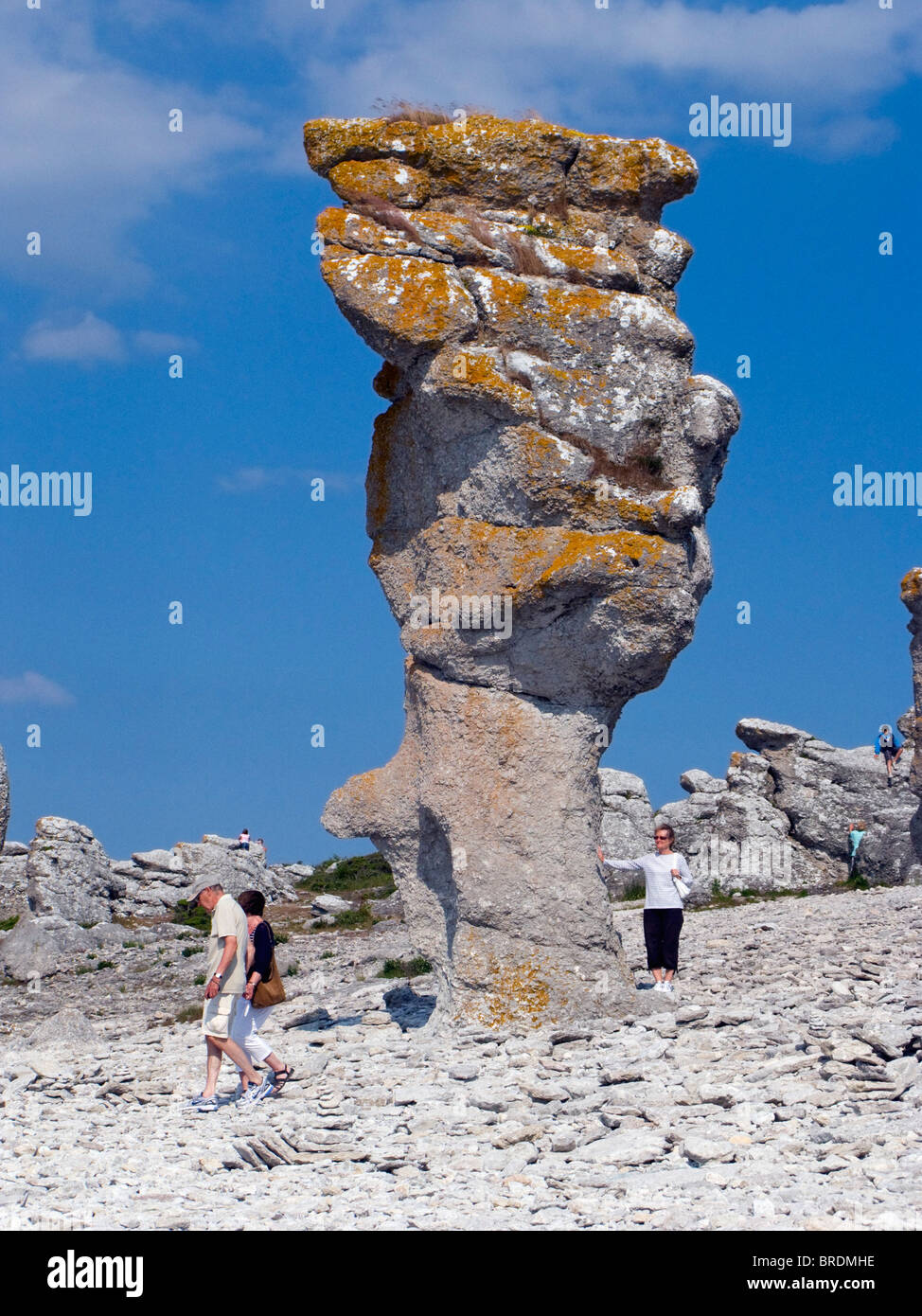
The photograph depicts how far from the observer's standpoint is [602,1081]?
9.63 metres

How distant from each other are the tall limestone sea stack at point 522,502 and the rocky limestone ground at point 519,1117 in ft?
3.10

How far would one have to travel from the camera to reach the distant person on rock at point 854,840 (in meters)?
26.3

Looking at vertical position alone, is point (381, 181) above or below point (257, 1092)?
above

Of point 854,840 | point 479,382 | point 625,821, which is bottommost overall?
point 854,840

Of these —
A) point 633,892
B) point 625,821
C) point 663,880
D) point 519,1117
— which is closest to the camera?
point 519,1117

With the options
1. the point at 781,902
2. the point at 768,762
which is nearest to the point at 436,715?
the point at 781,902

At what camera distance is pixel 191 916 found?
25.7 m

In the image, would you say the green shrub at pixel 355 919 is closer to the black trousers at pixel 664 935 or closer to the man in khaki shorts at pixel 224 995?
the black trousers at pixel 664 935

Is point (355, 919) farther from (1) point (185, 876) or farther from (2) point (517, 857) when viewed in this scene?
(2) point (517, 857)

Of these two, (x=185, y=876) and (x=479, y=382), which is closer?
(x=479, y=382)

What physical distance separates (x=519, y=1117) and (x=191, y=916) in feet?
57.7

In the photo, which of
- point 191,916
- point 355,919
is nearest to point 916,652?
point 355,919

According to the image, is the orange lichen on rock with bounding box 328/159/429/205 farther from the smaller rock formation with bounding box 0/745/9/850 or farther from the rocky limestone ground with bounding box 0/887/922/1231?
the smaller rock formation with bounding box 0/745/9/850

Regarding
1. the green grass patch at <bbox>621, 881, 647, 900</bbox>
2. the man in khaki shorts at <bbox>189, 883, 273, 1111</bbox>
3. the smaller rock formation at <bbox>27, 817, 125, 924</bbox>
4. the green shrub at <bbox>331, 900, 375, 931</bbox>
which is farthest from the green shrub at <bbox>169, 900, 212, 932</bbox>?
the man in khaki shorts at <bbox>189, 883, 273, 1111</bbox>
